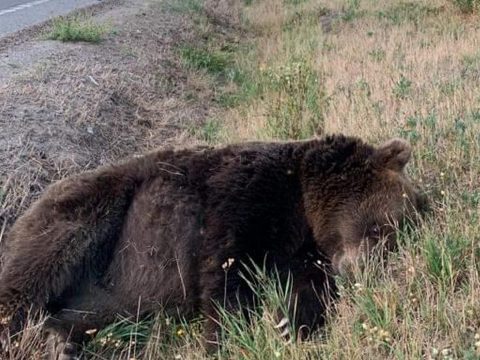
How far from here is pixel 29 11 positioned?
46.2ft

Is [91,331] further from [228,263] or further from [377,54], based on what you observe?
[377,54]

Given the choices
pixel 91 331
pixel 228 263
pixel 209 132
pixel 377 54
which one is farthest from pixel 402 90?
pixel 91 331

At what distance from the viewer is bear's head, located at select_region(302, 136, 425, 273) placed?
427 cm

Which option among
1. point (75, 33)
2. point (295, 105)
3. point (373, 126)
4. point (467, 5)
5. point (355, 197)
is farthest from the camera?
point (467, 5)

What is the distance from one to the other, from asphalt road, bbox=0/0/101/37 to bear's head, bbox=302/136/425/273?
7.73 meters

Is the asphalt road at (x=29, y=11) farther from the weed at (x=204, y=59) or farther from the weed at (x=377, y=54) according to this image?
the weed at (x=377, y=54)

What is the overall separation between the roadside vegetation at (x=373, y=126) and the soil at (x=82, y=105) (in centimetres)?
42

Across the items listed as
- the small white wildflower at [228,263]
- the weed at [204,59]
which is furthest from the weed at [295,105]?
the weed at [204,59]

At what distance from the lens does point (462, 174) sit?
490 cm

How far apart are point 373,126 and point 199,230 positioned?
2735 millimetres

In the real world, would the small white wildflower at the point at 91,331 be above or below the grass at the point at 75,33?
below

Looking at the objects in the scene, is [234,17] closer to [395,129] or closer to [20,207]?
[395,129]

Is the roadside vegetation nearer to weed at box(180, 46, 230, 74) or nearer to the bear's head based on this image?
weed at box(180, 46, 230, 74)

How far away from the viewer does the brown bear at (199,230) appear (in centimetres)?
416
